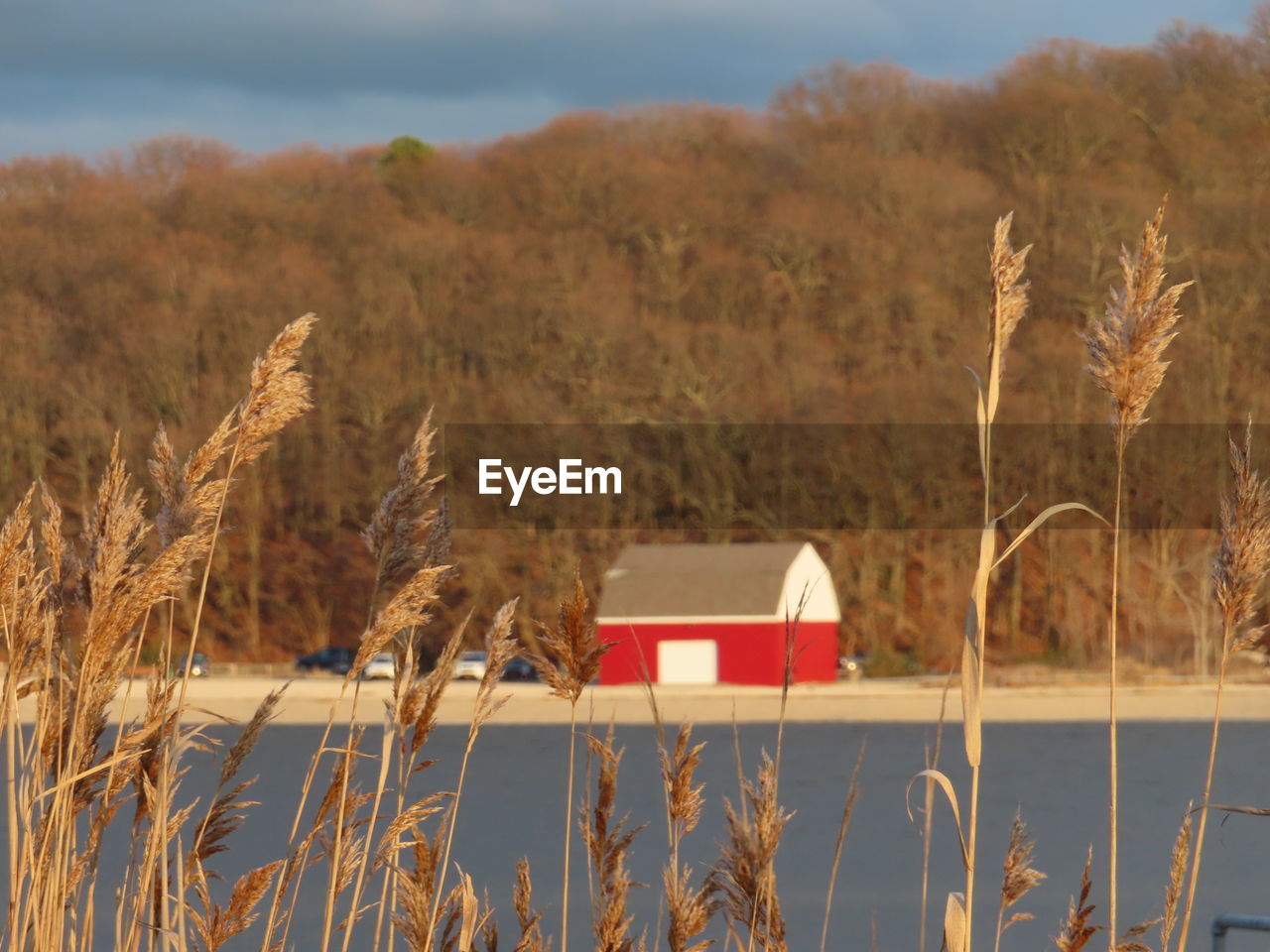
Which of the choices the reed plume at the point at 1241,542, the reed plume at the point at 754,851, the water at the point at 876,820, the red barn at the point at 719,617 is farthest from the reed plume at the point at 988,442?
the red barn at the point at 719,617

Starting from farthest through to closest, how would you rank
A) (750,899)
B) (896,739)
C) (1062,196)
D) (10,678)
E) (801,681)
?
(1062,196) → (801,681) → (896,739) → (10,678) → (750,899)

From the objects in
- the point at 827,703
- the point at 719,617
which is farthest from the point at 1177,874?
the point at 719,617

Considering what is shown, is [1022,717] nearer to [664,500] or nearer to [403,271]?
[664,500]

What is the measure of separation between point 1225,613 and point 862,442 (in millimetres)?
37649

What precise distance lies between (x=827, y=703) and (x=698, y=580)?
7127 mm

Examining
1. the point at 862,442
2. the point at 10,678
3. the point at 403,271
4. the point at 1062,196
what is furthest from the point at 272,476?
the point at 10,678

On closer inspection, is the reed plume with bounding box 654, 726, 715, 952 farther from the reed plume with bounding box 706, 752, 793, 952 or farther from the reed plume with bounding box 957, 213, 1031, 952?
the reed plume with bounding box 957, 213, 1031, 952

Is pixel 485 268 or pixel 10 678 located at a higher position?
pixel 485 268

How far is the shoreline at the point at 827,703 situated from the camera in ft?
88.7

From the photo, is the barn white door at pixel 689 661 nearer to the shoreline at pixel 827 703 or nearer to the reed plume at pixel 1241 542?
the shoreline at pixel 827 703

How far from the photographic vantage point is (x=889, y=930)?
10.0m

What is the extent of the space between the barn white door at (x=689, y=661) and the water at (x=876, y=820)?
9.23 m

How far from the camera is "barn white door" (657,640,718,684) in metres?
36.0

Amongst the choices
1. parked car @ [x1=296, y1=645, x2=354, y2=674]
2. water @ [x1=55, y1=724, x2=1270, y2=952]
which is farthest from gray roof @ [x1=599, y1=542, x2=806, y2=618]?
water @ [x1=55, y1=724, x2=1270, y2=952]
